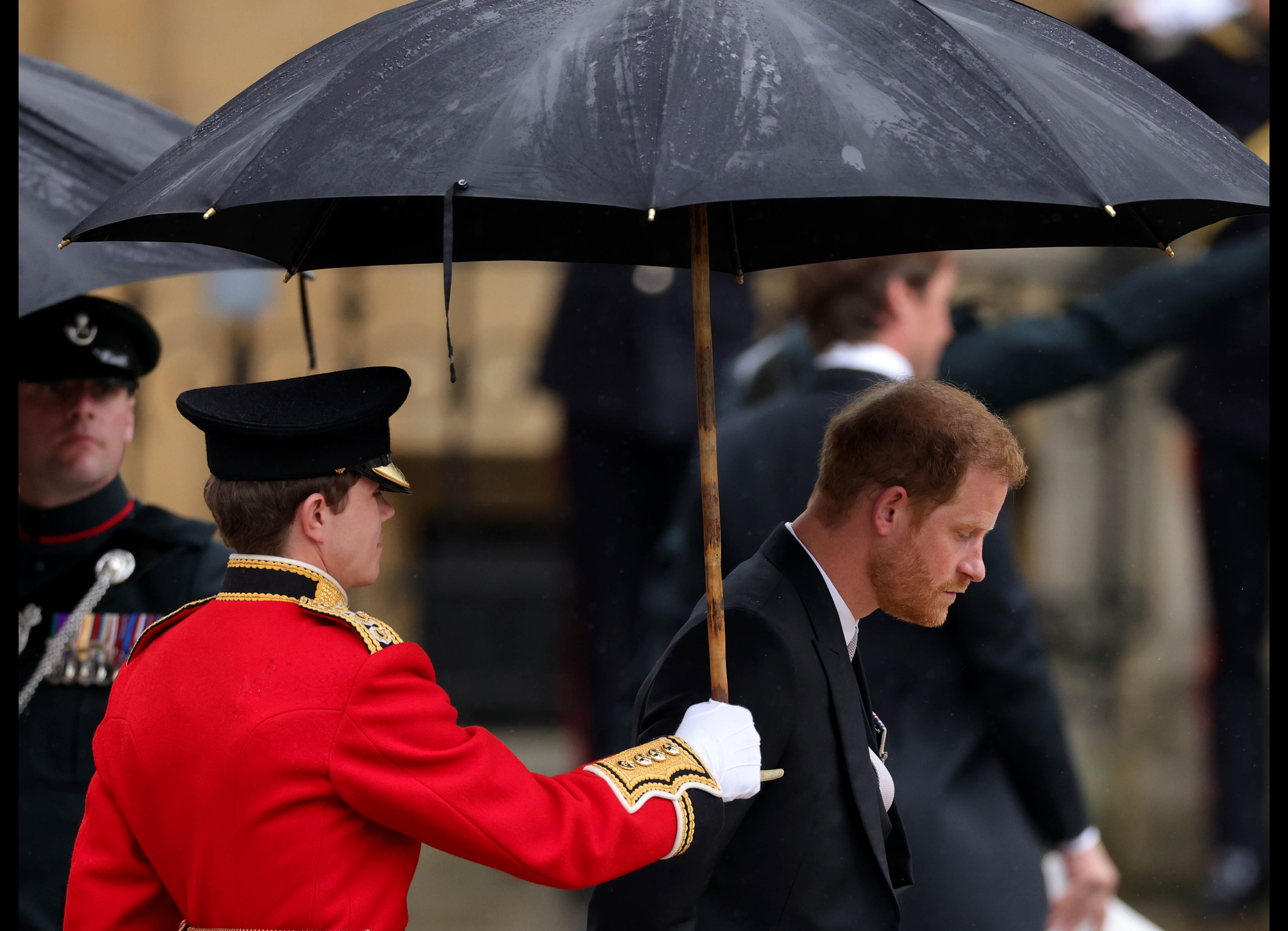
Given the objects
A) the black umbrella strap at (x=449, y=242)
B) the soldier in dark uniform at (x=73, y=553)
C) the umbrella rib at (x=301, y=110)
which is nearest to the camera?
the black umbrella strap at (x=449, y=242)

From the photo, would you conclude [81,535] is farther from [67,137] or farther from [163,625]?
[163,625]

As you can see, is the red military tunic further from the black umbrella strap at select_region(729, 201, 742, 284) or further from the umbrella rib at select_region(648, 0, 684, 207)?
the black umbrella strap at select_region(729, 201, 742, 284)

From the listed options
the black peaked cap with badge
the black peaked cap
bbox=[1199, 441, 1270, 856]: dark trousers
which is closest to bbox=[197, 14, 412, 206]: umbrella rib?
the black peaked cap with badge

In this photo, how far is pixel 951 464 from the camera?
8.30ft

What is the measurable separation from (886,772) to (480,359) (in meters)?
5.44

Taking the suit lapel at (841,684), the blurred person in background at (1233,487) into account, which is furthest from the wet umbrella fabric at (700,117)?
the blurred person in background at (1233,487)

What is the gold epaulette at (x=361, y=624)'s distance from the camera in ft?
7.14

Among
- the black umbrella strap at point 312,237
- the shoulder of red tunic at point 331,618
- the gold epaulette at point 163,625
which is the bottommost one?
the gold epaulette at point 163,625

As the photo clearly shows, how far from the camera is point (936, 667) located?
11.5ft

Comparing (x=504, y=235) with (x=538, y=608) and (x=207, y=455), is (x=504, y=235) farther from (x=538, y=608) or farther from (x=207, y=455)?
(x=538, y=608)

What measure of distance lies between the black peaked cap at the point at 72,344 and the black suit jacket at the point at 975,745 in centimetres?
157

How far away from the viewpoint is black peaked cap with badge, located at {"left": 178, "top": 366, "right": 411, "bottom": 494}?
2.26 meters

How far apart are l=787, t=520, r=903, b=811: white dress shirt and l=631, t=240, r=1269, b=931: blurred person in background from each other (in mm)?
729

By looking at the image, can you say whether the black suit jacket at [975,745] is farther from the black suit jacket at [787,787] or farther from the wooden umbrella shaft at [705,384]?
the wooden umbrella shaft at [705,384]
